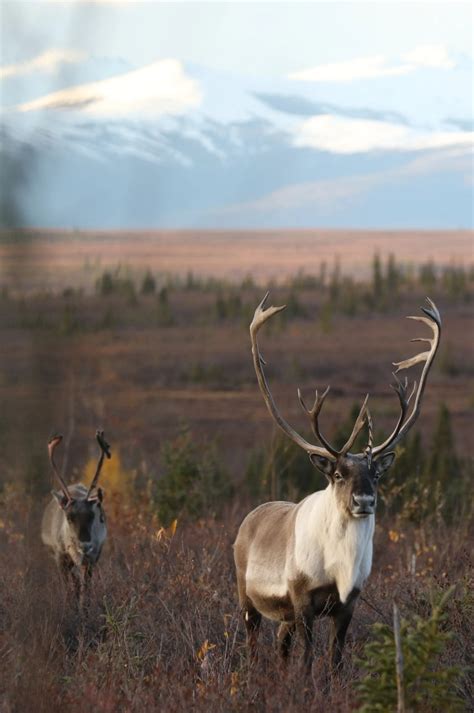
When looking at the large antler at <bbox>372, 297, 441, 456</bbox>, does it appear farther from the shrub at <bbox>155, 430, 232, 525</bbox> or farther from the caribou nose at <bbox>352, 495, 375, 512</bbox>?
the shrub at <bbox>155, 430, 232, 525</bbox>

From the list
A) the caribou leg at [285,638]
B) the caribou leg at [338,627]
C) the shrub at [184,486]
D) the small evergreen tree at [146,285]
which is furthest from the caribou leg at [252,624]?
the shrub at [184,486]

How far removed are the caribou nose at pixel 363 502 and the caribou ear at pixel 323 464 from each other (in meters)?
0.35

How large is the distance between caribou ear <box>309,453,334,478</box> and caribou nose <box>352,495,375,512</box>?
0.35 meters

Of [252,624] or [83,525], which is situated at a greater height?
[252,624]

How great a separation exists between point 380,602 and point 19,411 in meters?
6.28

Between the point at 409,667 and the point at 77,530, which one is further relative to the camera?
the point at 77,530

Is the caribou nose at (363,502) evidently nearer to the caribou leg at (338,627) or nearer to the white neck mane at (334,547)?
the white neck mane at (334,547)

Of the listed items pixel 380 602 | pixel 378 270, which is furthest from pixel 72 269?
pixel 378 270

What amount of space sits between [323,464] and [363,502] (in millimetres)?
500

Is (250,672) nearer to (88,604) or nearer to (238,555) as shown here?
(238,555)

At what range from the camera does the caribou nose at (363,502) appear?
6020 mm

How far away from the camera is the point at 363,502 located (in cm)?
602

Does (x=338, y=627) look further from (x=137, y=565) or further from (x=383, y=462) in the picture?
(x=137, y=565)

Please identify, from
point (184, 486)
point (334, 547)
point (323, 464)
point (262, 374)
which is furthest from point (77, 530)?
point (184, 486)
